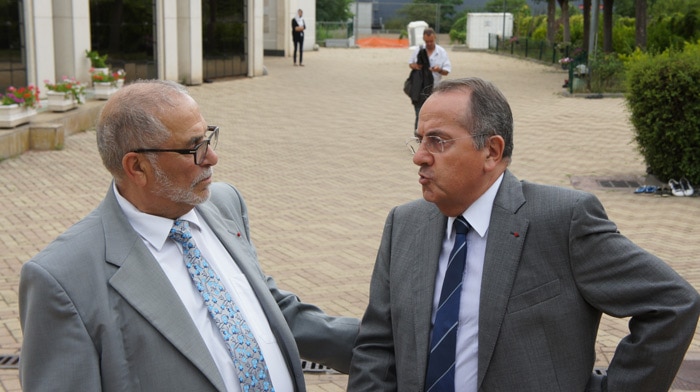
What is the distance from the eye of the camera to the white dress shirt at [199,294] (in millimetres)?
2613

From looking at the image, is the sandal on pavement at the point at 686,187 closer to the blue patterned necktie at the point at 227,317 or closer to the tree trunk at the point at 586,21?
the blue patterned necktie at the point at 227,317

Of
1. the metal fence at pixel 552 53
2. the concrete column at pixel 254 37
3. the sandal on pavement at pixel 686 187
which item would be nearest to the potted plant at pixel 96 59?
the concrete column at pixel 254 37

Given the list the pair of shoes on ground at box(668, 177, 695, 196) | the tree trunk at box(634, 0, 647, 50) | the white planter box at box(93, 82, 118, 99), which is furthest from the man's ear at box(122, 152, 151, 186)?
the tree trunk at box(634, 0, 647, 50)

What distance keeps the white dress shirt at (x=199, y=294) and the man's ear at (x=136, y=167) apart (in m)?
0.08

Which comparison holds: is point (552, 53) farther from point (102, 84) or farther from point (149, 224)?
point (149, 224)

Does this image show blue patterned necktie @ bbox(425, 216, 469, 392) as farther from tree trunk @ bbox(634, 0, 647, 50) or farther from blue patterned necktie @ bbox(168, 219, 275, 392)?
tree trunk @ bbox(634, 0, 647, 50)

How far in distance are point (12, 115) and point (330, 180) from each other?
4887 millimetres

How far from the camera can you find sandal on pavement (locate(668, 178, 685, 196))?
35.3ft

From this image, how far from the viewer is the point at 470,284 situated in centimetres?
266

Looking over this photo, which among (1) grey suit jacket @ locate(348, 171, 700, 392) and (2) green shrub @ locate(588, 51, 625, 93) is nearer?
(1) grey suit jacket @ locate(348, 171, 700, 392)

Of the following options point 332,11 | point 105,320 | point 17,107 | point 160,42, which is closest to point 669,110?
point 17,107

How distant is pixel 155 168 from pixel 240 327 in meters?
0.52

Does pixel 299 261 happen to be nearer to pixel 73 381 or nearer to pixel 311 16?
pixel 73 381

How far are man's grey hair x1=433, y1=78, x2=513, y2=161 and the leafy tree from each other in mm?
68794
